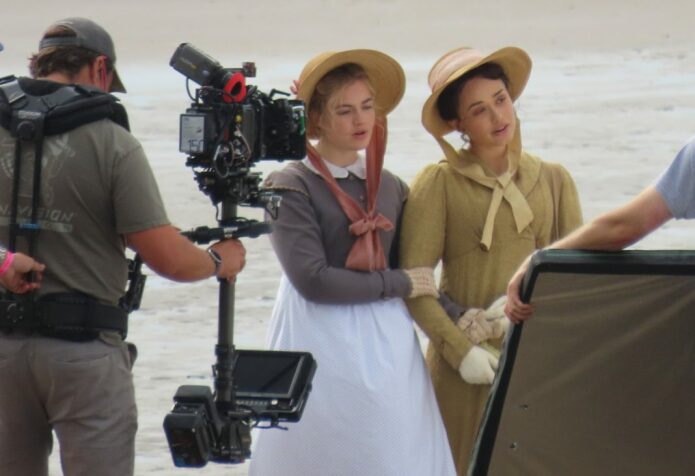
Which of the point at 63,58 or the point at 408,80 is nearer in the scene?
the point at 63,58

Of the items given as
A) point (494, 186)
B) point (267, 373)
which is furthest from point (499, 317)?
point (267, 373)

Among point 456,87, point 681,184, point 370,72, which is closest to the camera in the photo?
point 681,184

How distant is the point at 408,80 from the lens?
16641 mm

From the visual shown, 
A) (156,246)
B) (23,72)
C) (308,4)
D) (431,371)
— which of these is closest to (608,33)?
(308,4)

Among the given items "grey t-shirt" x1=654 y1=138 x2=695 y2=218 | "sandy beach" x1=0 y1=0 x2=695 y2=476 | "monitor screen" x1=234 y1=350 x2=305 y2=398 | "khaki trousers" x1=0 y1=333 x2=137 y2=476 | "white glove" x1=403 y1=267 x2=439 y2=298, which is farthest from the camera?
"sandy beach" x1=0 y1=0 x2=695 y2=476

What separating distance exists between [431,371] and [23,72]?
1166cm

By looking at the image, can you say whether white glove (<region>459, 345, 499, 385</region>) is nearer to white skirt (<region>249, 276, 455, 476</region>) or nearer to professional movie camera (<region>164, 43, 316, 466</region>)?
white skirt (<region>249, 276, 455, 476</region>)

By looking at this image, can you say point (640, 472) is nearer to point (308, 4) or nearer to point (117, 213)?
point (117, 213)

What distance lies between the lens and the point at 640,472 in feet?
13.4

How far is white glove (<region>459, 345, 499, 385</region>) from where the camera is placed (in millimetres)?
5883

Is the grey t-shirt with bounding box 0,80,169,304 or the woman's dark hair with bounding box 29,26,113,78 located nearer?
the grey t-shirt with bounding box 0,80,169,304

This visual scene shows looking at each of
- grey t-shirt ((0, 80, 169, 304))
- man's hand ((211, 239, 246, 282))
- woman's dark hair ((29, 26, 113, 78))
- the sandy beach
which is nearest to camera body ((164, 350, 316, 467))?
man's hand ((211, 239, 246, 282))

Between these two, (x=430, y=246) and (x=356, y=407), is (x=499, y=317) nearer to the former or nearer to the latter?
(x=430, y=246)

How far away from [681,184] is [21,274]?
1742 mm
